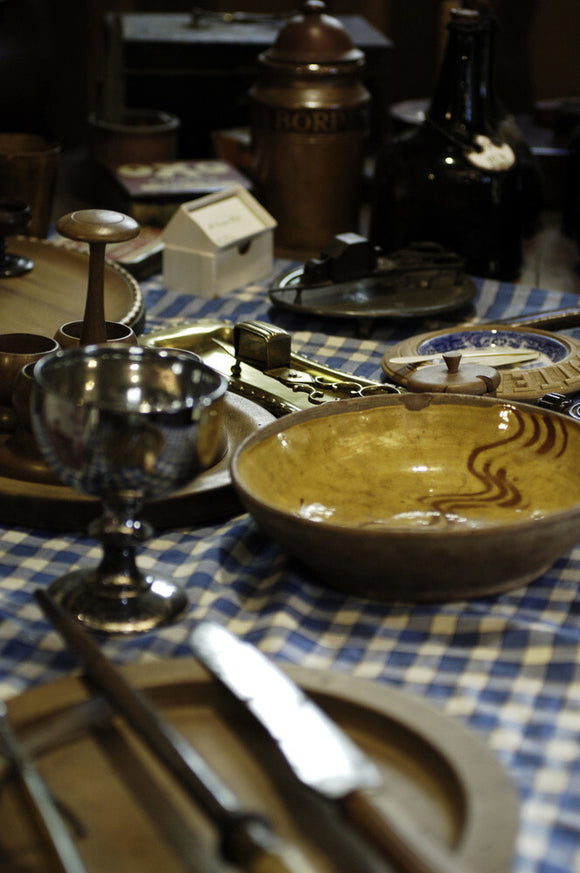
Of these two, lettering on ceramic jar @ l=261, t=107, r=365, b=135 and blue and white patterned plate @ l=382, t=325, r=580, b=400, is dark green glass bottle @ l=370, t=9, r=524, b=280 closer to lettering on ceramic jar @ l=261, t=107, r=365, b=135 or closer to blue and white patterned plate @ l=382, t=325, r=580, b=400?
lettering on ceramic jar @ l=261, t=107, r=365, b=135

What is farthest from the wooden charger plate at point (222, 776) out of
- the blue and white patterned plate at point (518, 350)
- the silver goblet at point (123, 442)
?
the blue and white patterned plate at point (518, 350)

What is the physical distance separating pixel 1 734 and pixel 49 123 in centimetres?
260

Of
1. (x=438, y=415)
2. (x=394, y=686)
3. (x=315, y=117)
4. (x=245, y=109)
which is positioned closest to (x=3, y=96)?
(x=245, y=109)

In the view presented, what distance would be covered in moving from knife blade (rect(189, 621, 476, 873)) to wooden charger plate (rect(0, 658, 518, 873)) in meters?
0.01

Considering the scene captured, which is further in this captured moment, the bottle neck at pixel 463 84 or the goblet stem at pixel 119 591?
the bottle neck at pixel 463 84

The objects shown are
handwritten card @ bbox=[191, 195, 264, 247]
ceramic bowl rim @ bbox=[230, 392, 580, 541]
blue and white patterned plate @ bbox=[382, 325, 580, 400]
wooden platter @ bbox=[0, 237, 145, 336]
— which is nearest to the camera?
ceramic bowl rim @ bbox=[230, 392, 580, 541]

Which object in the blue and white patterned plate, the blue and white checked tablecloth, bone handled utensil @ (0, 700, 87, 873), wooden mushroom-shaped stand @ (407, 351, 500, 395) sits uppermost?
wooden mushroom-shaped stand @ (407, 351, 500, 395)

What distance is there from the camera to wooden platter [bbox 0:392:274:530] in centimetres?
87

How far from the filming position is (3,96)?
2.66 meters

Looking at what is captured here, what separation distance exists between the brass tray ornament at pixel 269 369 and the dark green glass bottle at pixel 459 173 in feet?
1.75

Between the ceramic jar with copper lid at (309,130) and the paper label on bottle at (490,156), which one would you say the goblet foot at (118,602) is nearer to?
the paper label on bottle at (490,156)

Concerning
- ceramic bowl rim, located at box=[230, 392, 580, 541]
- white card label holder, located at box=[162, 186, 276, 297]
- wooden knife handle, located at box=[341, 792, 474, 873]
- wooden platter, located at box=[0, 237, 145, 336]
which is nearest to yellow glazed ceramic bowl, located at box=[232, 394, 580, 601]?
ceramic bowl rim, located at box=[230, 392, 580, 541]

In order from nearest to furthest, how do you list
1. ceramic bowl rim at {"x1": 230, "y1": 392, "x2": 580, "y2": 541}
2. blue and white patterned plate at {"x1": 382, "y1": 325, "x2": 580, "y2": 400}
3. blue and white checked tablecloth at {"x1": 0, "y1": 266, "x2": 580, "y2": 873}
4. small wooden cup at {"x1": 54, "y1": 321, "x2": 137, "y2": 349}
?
blue and white checked tablecloth at {"x1": 0, "y1": 266, "x2": 580, "y2": 873} → ceramic bowl rim at {"x1": 230, "y1": 392, "x2": 580, "y2": 541} → small wooden cup at {"x1": 54, "y1": 321, "x2": 137, "y2": 349} → blue and white patterned plate at {"x1": 382, "y1": 325, "x2": 580, "y2": 400}

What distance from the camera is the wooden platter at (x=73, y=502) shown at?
874mm
